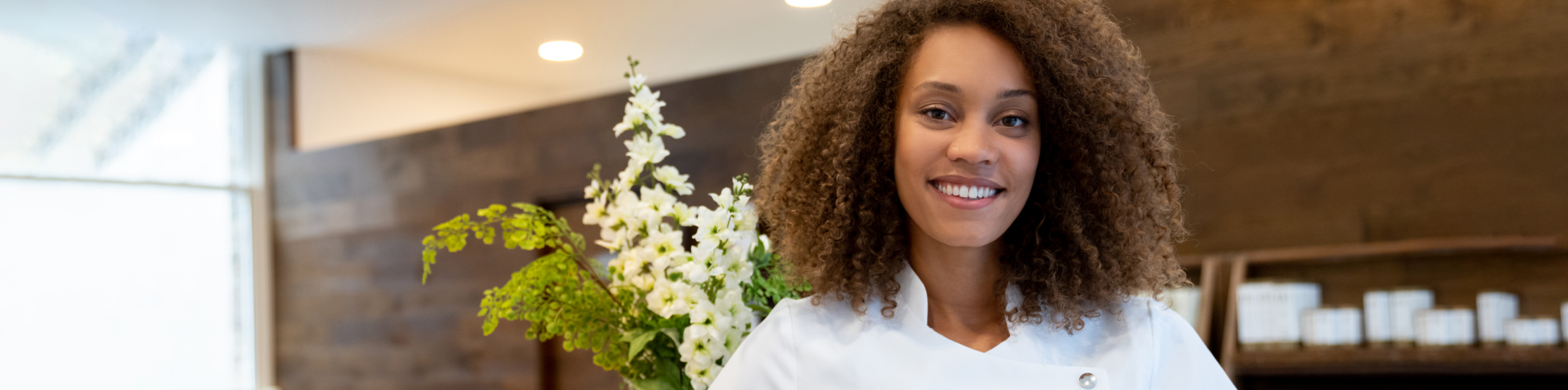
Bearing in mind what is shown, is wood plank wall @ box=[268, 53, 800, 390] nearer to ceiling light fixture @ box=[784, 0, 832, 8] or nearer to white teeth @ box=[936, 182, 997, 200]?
ceiling light fixture @ box=[784, 0, 832, 8]

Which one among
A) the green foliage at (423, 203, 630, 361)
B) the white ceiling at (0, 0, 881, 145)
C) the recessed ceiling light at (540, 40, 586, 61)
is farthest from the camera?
the recessed ceiling light at (540, 40, 586, 61)

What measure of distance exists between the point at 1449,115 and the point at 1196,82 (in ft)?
2.34

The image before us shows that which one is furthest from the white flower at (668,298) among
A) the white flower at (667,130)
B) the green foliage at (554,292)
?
the white flower at (667,130)

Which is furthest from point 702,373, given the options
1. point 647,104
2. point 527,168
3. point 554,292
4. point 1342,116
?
point 527,168

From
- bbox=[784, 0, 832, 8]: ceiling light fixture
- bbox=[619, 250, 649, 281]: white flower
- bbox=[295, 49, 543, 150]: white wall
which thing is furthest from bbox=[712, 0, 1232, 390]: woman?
bbox=[295, 49, 543, 150]: white wall

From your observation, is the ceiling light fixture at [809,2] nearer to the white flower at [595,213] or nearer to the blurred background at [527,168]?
the blurred background at [527,168]

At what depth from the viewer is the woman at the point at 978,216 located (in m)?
1.18

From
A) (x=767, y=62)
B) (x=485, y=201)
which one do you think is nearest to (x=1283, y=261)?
(x=767, y=62)

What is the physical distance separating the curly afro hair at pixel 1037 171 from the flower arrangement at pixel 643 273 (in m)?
0.10

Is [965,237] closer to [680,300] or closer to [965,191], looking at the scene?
[965,191]

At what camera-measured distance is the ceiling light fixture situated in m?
4.52

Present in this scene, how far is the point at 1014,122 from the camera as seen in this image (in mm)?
1206

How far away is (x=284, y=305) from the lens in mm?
6691

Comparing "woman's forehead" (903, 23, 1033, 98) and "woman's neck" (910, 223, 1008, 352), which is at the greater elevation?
"woman's forehead" (903, 23, 1033, 98)
